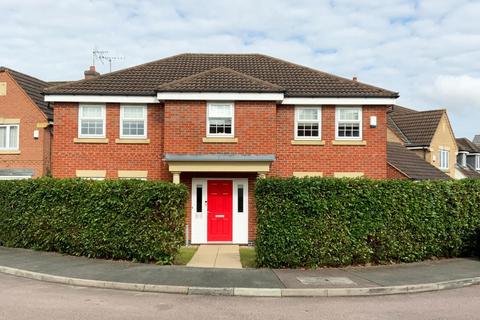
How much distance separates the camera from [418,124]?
31812 millimetres

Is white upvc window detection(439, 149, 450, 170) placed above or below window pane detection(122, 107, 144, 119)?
below

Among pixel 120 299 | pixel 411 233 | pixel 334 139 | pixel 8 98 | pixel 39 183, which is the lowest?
pixel 120 299

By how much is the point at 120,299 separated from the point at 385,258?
23.0 ft

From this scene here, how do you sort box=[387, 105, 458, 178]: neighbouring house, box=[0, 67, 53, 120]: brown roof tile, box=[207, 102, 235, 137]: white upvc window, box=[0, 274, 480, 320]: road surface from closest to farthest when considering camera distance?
box=[0, 274, 480, 320]: road surface < box=[207, 102, 235, 137]: white upvc window < box=[0, 67, 53, 120]: brown roof tile < box=[387, 105, 458, 178]: neighbouring house

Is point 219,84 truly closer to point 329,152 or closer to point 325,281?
point 329,152

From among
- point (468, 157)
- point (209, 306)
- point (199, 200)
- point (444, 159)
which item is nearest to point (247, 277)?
point (209, 306)

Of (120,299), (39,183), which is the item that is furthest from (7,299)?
(39,183)

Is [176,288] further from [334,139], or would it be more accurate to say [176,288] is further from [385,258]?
[334,139]

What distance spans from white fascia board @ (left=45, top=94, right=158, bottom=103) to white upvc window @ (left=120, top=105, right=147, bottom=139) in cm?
32

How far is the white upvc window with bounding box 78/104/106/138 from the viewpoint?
52.6 ft

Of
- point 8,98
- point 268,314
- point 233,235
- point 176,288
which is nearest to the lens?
point 268,314

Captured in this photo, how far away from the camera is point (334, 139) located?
1606 centimetres

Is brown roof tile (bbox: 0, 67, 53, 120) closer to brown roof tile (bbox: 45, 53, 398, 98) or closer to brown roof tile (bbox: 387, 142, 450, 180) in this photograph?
brown roof tile (bbox: 45, 53, 398, 98)

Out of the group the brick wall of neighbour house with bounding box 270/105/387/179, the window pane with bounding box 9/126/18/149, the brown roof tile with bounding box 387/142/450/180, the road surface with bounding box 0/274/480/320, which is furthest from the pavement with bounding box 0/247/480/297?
the brown roof tile with bounding box 387/142/450/180
